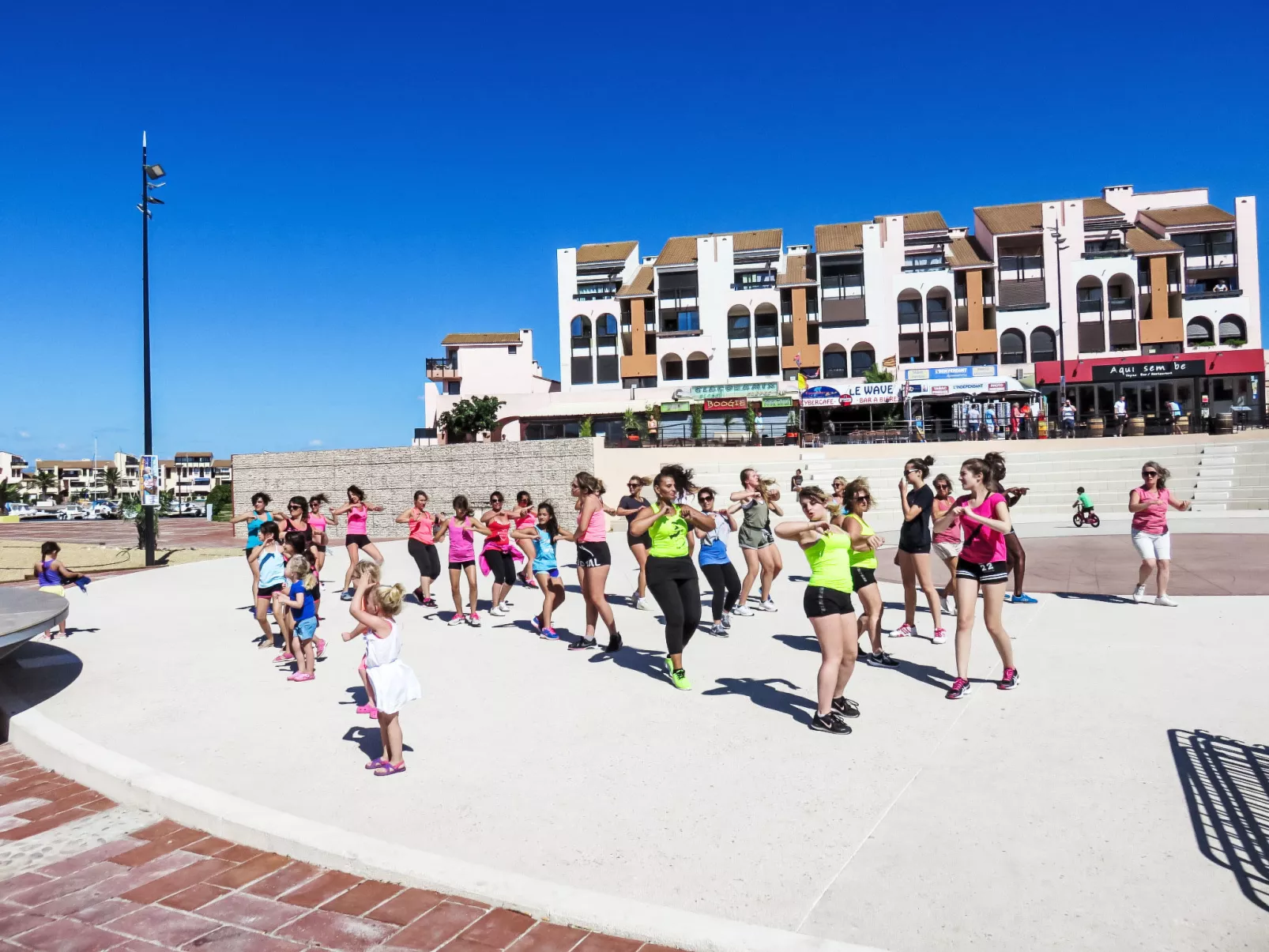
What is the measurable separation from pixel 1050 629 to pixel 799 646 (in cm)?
262

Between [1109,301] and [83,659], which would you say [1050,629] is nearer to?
[83,659]

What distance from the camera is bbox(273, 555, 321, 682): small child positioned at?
7.40 meters

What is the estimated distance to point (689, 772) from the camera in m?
5.02

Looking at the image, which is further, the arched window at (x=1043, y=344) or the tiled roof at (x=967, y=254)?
the tiled roof at (x=967, y=254)

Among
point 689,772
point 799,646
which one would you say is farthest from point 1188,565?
point 689,772

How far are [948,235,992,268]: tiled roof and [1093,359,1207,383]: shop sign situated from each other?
33.3ft

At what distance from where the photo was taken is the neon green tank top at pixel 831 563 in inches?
221

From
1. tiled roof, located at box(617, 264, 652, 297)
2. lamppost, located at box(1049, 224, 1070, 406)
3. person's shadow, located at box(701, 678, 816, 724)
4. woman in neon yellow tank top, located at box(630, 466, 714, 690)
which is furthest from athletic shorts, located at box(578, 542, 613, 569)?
tiled roof, located at box(617, 264, 652, 297)

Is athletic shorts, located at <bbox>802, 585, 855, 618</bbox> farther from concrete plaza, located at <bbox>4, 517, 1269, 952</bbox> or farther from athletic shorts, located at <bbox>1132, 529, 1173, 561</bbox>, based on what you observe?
athletic shorts, located at <bbox>1132, 529, 1173, 561</bbox>

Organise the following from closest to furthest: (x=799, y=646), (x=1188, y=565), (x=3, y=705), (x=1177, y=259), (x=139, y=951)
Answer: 1. (x=139, y=951)
2. (x=3, y=705)
3. (x=799, y=646)
4. (x=1188, y=565)
5. (x=1177, y=259)

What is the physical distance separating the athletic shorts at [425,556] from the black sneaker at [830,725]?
6.00m

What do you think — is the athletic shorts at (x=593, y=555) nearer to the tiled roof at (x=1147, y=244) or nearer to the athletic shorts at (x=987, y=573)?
the athletic shorts at (x=987, y=573)

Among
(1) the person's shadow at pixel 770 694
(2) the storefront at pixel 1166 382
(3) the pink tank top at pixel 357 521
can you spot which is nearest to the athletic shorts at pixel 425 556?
(3) the pink tank top at pixel 357 521

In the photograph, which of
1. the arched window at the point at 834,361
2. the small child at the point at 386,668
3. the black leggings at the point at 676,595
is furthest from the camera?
the arched window at the point at 834,361
